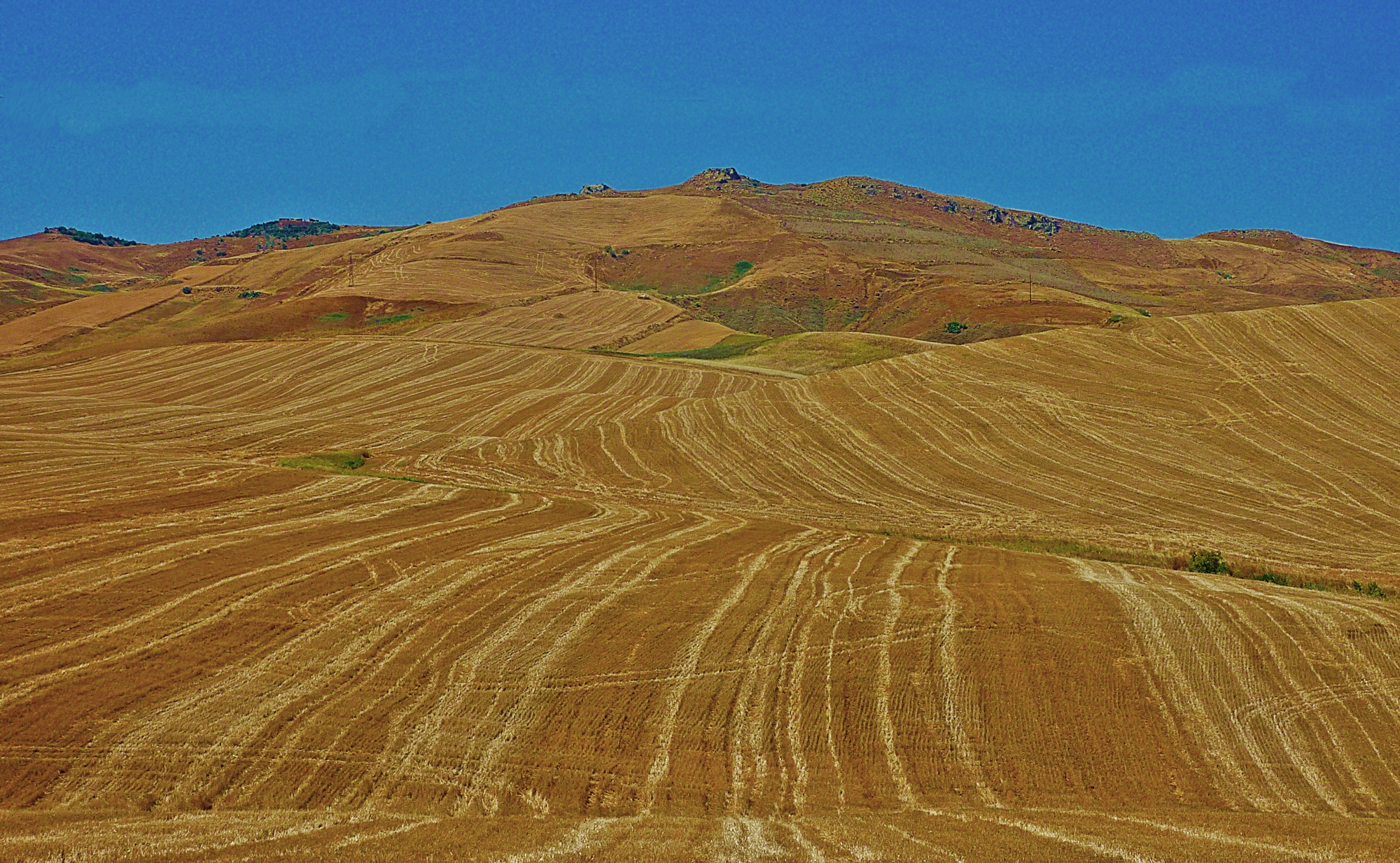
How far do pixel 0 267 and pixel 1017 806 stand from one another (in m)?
197

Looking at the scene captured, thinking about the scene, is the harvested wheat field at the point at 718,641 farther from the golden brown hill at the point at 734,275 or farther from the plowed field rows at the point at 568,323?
the golden brown hill at the point at 734,275

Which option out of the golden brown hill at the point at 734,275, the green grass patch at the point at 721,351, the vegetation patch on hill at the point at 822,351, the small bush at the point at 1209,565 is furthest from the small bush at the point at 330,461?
the golden brown hill at the point at 734,275

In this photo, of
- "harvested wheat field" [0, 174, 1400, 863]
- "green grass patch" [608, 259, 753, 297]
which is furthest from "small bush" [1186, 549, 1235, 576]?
"green grass patch" [608, 259, 753, 297]

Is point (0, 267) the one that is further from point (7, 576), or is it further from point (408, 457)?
point (7, 576)

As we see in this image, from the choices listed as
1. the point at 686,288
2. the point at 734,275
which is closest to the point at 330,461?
the point at 686,288

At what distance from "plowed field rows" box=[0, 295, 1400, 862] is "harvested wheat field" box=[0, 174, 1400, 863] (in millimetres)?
86

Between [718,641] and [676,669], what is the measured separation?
63.8 inches

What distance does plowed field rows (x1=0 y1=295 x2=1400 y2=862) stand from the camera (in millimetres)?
12398

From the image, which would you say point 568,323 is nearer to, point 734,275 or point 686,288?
point 686,288

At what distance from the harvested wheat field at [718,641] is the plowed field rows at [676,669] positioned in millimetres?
86

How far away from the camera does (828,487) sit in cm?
4191

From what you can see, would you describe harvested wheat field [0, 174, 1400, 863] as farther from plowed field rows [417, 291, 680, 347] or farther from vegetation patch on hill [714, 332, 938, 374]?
plowed field rows [417, 291, 680, 347]

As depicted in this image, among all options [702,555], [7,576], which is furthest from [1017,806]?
[7,576]

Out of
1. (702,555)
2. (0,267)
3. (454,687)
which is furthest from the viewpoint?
(0,267)
